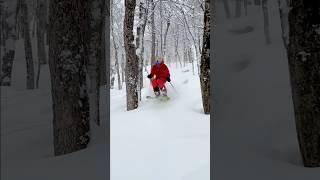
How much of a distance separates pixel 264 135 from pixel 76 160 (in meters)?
2.48

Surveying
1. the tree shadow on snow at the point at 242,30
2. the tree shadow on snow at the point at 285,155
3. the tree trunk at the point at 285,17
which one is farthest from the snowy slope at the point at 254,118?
the tree shadow on snow at the point at 242,30

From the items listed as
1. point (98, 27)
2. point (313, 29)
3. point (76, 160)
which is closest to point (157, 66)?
point (98, 27)

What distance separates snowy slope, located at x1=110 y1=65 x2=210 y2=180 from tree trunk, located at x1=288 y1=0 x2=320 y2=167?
121 centimetres

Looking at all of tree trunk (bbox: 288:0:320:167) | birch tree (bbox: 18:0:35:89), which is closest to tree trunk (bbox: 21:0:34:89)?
birch tree (bbox: 18:0:35:89)

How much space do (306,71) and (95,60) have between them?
3.77 meters

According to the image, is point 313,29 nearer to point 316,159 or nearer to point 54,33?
point 316,159

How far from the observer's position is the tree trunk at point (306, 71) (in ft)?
12.9

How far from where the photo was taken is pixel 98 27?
23.2 feet

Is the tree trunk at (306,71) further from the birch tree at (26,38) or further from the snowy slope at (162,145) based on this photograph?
the birch tree at (26,38)

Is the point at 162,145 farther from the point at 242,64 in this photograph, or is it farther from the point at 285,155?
the point at 242,64

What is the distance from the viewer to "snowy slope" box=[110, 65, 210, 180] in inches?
198

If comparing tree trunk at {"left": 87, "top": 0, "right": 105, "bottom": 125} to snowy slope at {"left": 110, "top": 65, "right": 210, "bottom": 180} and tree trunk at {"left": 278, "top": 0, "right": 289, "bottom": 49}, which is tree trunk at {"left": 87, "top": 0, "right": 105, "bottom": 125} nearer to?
snowy slope at {"left": 110, "top": 65, "right": 210, "bottom": 180}

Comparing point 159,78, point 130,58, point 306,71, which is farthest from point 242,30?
point 306,71

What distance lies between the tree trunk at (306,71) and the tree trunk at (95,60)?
3135 millimetres
